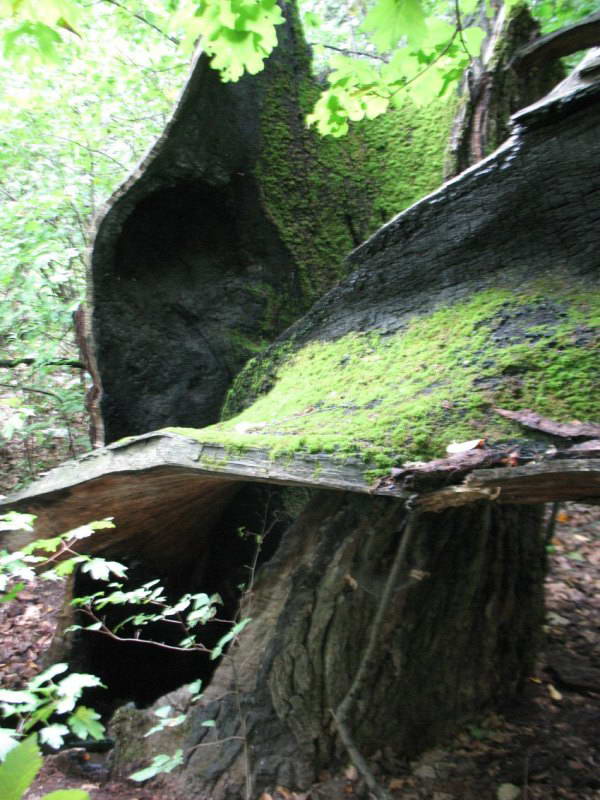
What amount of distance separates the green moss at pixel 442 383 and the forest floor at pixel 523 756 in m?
1.67

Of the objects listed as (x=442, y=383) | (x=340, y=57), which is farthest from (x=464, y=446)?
(x=340, y=57)

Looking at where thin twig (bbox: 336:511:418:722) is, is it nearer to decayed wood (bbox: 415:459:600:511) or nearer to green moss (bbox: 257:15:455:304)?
decayed wood (bbox: 415:459:600:511)

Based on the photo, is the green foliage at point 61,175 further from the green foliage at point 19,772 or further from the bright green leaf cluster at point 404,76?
the green foliage at point 19,772

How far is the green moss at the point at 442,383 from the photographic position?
1771 mm

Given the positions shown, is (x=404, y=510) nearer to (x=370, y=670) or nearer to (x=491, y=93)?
(x=370, y=670)

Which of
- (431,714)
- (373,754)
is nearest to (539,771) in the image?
(431,714)

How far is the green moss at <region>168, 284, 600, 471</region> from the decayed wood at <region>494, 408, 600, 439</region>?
1.2 inches

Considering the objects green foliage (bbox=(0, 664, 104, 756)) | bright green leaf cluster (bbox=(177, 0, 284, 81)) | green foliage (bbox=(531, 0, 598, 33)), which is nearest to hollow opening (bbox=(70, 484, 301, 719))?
green foliage (bbox=(0, 664, 104, 756))

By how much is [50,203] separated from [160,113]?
2.95 m

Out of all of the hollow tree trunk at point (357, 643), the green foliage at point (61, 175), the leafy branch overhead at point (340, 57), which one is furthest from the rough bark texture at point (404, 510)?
the green foliage at point (61, 175)

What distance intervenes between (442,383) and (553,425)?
19.4 inches

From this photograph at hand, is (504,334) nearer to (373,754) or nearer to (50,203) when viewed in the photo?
(373,754)

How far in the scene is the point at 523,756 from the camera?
272 centimetres

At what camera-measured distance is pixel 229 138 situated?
11.4 ft
